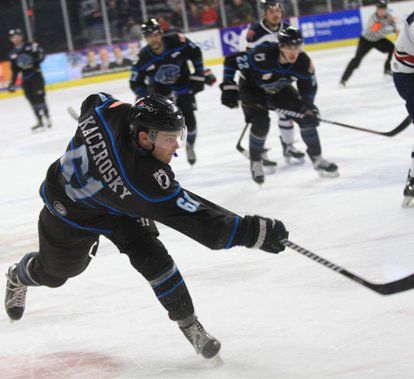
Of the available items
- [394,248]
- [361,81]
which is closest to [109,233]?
[394,248]

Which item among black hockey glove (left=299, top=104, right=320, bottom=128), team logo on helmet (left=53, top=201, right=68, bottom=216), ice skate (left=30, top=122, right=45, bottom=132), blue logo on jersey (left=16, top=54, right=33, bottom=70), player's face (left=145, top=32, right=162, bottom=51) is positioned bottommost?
ice skate (left=30, top=122, right=45, bottom=132)

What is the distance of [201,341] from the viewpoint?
2.45 metres

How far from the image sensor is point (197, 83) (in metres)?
5.70

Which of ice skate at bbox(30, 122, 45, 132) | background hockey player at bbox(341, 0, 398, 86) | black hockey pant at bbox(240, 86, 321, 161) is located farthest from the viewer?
background hockey player at bbox(341, 0, 398, 86)

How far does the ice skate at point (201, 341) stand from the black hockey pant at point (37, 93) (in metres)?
6.94

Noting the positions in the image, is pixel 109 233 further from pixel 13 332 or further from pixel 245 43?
pixel 245 43

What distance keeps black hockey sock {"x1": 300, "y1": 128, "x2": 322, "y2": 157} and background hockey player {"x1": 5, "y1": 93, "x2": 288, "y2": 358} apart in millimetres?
2606

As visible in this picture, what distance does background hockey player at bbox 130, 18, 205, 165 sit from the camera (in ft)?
18.3

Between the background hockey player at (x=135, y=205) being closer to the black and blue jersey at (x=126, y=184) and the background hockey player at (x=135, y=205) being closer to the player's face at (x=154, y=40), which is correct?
the black and blue jersey at (x=126, y=184)

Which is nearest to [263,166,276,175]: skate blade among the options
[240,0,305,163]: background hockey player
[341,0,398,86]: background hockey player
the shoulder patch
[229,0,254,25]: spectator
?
[240,0,305,163]: background hockey player

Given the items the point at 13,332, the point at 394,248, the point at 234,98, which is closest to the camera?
the point at 13,332

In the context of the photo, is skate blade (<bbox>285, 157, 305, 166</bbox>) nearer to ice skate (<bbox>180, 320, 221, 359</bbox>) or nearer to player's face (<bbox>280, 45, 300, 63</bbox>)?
player's face (<bbox>280, 45, 300, 63</bbox>)

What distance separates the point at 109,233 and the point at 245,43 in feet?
10.6

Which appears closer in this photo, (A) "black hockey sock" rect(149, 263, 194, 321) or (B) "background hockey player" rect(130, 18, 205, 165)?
(A) "black hockey sock" rect(149, 263, 194, 321)
